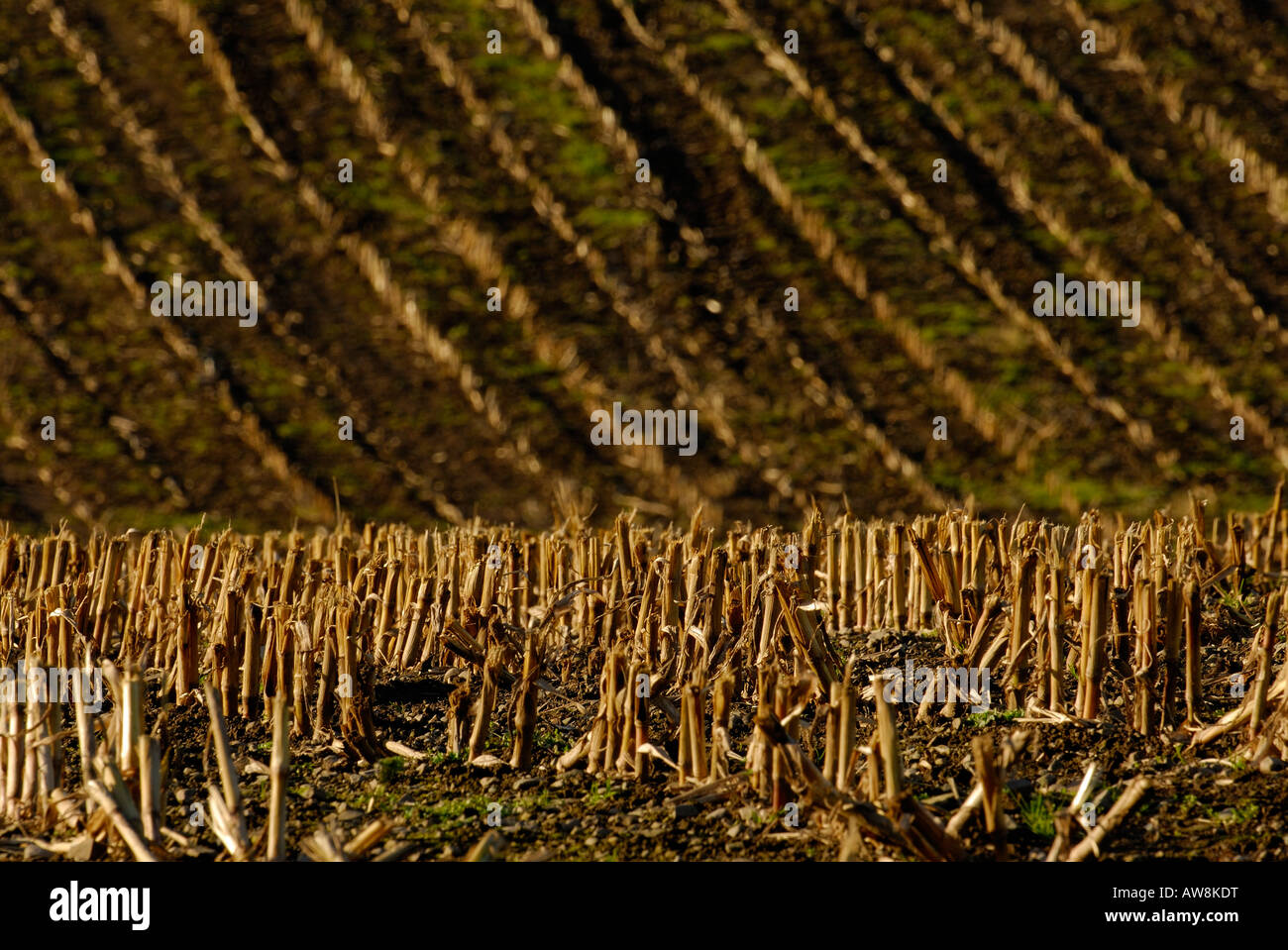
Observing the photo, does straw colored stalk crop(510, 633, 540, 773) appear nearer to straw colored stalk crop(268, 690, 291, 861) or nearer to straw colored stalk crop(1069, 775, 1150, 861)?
straw colored stalk crop(268, 690, 291, 861)

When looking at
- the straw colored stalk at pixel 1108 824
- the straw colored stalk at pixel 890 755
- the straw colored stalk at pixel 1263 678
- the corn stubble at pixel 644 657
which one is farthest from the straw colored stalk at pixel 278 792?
the straw colored stalk at pixel 1263 678

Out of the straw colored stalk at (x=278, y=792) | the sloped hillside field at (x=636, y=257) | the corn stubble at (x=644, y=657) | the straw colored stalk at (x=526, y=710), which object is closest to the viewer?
the straw colored stalk at (x=278, y=792)

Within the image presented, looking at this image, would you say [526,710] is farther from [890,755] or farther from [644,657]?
[890,755]

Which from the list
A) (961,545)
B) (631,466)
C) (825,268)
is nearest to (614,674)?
(961,545)

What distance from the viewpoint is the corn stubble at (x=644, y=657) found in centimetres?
338

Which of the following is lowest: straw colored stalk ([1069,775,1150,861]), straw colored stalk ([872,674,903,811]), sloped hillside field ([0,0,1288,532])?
straw colored stalk ([1069,775,1150,861])

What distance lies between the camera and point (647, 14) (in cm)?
1734

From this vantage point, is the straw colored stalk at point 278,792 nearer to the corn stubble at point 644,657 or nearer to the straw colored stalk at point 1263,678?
the corn stubble at point 644,657

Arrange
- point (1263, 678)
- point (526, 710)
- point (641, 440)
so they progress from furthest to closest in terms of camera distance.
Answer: point (641, 440)
point (526, 710)
point (1263, 678)

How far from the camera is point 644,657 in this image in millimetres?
4488

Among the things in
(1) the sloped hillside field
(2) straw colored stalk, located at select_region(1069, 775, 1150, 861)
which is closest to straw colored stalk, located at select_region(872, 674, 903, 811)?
(2) straw colored stalk, located at select_region(1069, 775, 1150, 861)

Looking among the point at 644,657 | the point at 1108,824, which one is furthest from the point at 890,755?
the point at 644,657

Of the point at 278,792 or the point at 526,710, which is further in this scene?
the point at 526,710

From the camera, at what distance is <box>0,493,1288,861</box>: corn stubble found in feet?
11.1
